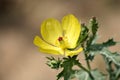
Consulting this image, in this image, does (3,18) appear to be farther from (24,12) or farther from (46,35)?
(46,35)

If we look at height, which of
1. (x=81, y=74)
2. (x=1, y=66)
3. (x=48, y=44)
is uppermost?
Result: (x=1, y=66)

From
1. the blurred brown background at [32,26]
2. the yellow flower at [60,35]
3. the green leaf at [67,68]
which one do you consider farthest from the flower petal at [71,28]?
the blurred brown background at [32,26]

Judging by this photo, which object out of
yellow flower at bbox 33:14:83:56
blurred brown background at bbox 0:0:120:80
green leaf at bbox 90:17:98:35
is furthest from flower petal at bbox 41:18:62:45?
blurred brown background at bbox 0:0:120:80

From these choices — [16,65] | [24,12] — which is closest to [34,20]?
[24,12]

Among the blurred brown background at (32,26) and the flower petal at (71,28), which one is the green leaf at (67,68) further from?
the blurred brown background at (32,26)

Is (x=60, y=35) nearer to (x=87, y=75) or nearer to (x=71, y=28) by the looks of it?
(x=71, y=28)
